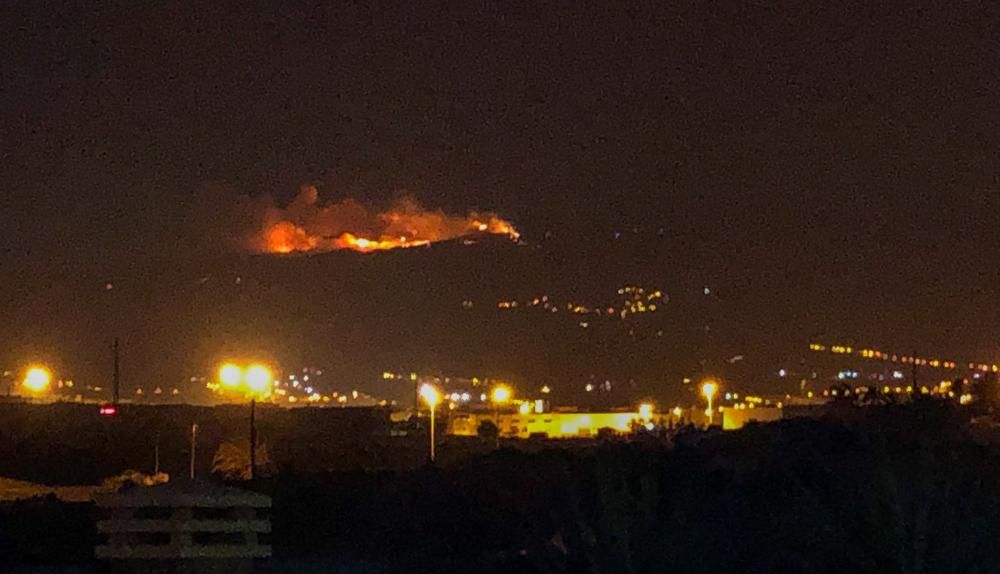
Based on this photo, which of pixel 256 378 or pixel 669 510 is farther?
pixel 256 378

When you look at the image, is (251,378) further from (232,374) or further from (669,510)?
(669,510)

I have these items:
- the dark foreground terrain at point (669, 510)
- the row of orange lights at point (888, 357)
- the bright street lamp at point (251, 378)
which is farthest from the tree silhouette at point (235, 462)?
the row of orange lights at point (888, 357)

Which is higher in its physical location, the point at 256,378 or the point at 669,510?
the point at 256,378

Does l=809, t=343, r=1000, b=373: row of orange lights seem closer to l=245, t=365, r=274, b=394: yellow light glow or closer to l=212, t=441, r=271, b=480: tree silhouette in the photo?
l=212, t=441, r=271, b=480: tree silhouette

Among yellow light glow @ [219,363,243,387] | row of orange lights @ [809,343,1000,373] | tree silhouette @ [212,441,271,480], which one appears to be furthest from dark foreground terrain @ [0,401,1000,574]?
row of orange lights @ [809,343,1000,373]

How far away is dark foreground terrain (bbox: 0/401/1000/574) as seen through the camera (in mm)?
11961

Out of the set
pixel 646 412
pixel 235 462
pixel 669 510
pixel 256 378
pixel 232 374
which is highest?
pixel 232 374

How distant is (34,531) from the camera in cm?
1828

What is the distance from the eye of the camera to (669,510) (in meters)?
13.5

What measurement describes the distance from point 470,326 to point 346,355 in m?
8.06

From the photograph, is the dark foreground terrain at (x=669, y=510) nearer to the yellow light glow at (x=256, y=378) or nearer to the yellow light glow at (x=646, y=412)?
the yellow light glow at (x=256, y=378)

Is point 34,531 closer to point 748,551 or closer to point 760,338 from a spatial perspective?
point 748,551

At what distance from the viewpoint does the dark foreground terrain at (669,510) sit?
12.0m

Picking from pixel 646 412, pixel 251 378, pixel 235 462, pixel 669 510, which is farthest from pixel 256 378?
pixel 646 412
